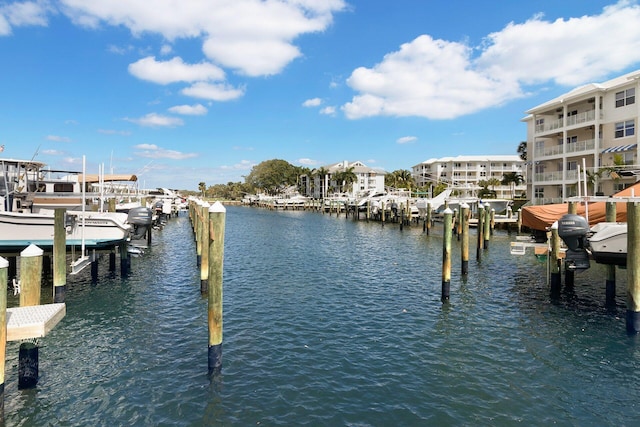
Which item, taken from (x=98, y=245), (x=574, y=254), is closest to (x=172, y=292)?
(x=98, y=245)

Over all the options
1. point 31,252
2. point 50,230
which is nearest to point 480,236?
point 50,230

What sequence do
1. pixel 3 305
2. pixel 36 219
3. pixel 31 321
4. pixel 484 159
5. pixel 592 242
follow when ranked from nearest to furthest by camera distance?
1. pixel 3 305
2. pixel 31 321
3. pixel 592 242
4. pixel 36 219
5. pixel 484 159

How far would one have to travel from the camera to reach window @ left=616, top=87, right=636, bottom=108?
37.8 meters

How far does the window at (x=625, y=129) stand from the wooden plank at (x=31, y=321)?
47.8m

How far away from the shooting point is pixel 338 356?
37.8 ft

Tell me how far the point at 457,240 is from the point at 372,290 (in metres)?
21.0

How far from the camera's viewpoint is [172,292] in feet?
60.5

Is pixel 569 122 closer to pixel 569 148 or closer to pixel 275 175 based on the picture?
pixel 569 148

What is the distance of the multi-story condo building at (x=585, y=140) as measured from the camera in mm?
38188

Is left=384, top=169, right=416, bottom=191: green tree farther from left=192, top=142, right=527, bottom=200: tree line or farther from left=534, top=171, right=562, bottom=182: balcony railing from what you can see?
left=534, top=171, right=562, bottom=182: balcony railing

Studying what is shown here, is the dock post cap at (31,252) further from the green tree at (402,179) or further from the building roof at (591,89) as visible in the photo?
the green tree at (402,179)

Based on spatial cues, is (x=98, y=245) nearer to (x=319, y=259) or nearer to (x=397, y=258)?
(x=319, y=259)

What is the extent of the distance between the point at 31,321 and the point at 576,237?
16.8 m

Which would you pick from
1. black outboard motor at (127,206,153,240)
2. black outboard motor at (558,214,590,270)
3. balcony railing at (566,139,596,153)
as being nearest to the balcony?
balcony railing at (566,139,596,153)
